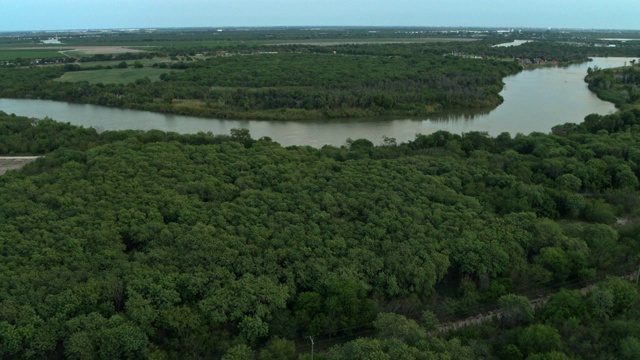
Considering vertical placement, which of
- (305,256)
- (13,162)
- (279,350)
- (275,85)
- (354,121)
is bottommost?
(279,350)

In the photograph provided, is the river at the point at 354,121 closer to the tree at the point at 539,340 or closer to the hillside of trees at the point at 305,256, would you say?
the hillside of trees at the point at 305,256

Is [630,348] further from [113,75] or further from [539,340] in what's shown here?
[113,75]

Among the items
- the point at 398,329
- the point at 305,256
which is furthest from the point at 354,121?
the point at 398,329

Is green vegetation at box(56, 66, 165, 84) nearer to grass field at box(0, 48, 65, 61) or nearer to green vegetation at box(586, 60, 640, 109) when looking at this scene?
grass field at box(0, 48, 65, 61)

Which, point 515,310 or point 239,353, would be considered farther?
point 515,310

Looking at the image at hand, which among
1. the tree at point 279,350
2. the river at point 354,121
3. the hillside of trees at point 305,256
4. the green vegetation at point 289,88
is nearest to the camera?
the tree at point 279,350

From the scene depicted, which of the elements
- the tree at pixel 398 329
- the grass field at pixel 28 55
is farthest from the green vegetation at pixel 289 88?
the tree at pixel 398 329

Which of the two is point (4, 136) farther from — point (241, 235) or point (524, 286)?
point (524, 286)
